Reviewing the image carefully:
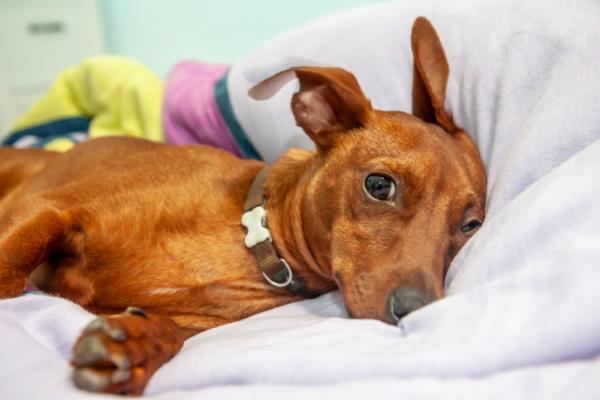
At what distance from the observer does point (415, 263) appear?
1652 millimetres

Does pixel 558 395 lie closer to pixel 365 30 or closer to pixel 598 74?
pixel 598 74

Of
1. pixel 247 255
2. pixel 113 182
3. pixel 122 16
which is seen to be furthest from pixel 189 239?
pixel 122 16

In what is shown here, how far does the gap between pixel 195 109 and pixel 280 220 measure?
1199mm

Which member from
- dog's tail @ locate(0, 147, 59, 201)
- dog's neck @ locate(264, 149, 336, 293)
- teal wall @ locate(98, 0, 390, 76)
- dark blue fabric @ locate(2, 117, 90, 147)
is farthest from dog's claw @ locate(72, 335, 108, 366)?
teal wall @ locate(98, 0, 390, 76)

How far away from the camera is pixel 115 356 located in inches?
50.3

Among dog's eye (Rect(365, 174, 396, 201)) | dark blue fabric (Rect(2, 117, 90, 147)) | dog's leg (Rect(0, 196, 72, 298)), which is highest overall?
dog's eye (Rect(365, 174, 396, 201))

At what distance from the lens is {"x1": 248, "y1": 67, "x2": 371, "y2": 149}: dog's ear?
6.48 feet

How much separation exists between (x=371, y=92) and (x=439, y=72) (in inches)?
15.3

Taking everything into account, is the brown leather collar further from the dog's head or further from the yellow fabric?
the yellow fabric

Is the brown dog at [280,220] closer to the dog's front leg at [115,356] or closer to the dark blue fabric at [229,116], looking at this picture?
the dog's front leg at [115,356]

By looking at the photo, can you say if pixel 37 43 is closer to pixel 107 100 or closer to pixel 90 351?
pixel 107 100

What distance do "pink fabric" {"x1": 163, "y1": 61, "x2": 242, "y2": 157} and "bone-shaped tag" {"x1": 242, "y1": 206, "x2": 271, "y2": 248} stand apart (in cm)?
97

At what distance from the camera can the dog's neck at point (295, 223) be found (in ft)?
6.70

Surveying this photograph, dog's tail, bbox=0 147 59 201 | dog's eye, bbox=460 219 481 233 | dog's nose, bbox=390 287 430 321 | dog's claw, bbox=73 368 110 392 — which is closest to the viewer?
dog's claw, bbox=73 368 110 392
